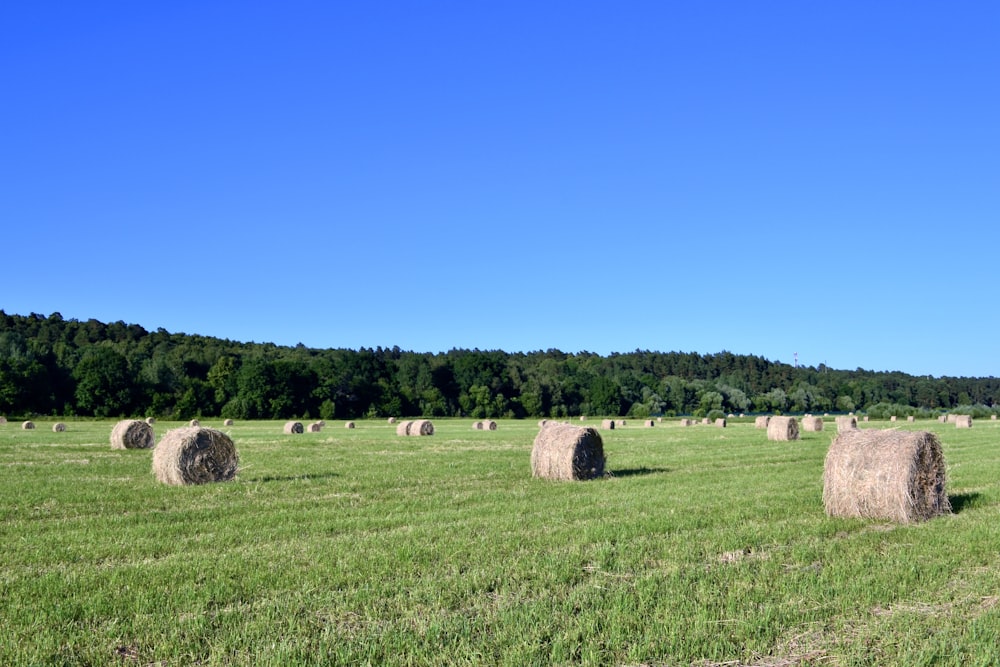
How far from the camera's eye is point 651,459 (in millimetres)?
23484

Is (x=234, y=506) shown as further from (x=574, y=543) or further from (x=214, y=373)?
(x=214, y=373)

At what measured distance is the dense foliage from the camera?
8025 centimetres

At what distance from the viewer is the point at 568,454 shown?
17438 mm

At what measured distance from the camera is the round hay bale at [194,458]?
1681 cm

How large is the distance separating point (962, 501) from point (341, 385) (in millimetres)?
82621

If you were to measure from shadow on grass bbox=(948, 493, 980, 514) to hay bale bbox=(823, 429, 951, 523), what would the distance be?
84 centimetres

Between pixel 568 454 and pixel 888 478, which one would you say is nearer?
pixel 888 478

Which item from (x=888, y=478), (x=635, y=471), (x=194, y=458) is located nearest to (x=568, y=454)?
(x=635, y=471)

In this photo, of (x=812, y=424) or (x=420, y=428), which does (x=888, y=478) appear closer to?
(x=420, y=428)

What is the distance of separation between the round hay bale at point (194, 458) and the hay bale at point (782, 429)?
938 inches

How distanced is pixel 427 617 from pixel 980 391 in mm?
196763

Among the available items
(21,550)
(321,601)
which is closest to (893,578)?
(321,601)

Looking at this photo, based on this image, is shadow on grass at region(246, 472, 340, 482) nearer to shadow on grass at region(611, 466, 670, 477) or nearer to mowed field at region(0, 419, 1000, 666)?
mowed field at region(0, 419, 1000, 666)

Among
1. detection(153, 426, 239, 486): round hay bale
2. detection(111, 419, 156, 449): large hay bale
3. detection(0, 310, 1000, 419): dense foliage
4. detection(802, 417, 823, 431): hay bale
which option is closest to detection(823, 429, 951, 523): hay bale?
detection(153, 426, 239, 486): round hay bale
